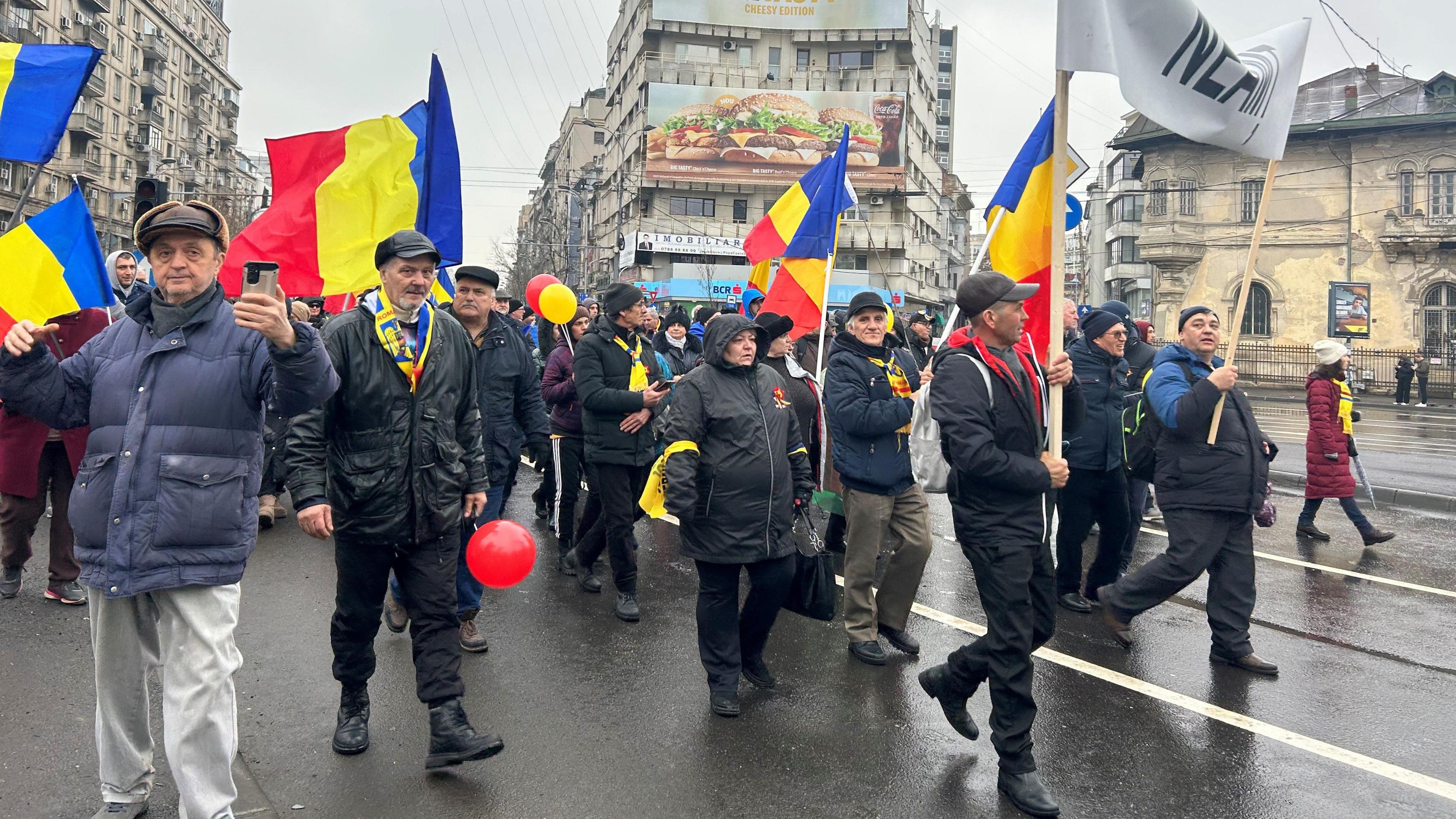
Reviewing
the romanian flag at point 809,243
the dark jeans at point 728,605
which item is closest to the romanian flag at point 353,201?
the dark jeans at point 728,605

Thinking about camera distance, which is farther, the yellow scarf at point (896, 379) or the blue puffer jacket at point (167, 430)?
the yellow scarf at point (896, 379)

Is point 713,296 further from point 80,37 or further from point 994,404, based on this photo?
point 994,404

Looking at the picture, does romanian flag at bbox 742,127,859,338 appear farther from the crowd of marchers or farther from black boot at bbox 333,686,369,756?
black boot at bbox 333,686,369,756

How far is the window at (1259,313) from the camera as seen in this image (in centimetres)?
4247

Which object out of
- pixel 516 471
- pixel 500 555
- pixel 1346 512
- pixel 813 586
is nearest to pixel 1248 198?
pixel 1346 512

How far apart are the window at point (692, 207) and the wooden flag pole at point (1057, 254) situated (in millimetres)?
58613

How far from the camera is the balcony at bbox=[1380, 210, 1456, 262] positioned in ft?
129

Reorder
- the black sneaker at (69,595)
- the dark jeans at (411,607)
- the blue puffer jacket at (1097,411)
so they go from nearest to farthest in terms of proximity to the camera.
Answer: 1. the dark jeans at (411,607)
2. the black sneaker at (69,595)
3. the blue puffer jacket at (1097,411)

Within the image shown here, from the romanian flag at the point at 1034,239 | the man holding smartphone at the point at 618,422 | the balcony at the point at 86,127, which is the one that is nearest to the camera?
the romanian flag at the point at 1034,239

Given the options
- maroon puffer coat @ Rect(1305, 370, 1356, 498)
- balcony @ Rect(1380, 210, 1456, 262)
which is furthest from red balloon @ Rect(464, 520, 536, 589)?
balcony @ Rect(1380, 210, 1456, 262)

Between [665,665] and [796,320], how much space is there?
131 inches

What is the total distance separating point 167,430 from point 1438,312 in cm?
4834

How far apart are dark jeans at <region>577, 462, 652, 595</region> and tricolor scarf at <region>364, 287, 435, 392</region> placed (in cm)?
248

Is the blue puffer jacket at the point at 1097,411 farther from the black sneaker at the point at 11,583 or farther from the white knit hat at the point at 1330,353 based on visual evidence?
the black sneaker at the point at 11,583
